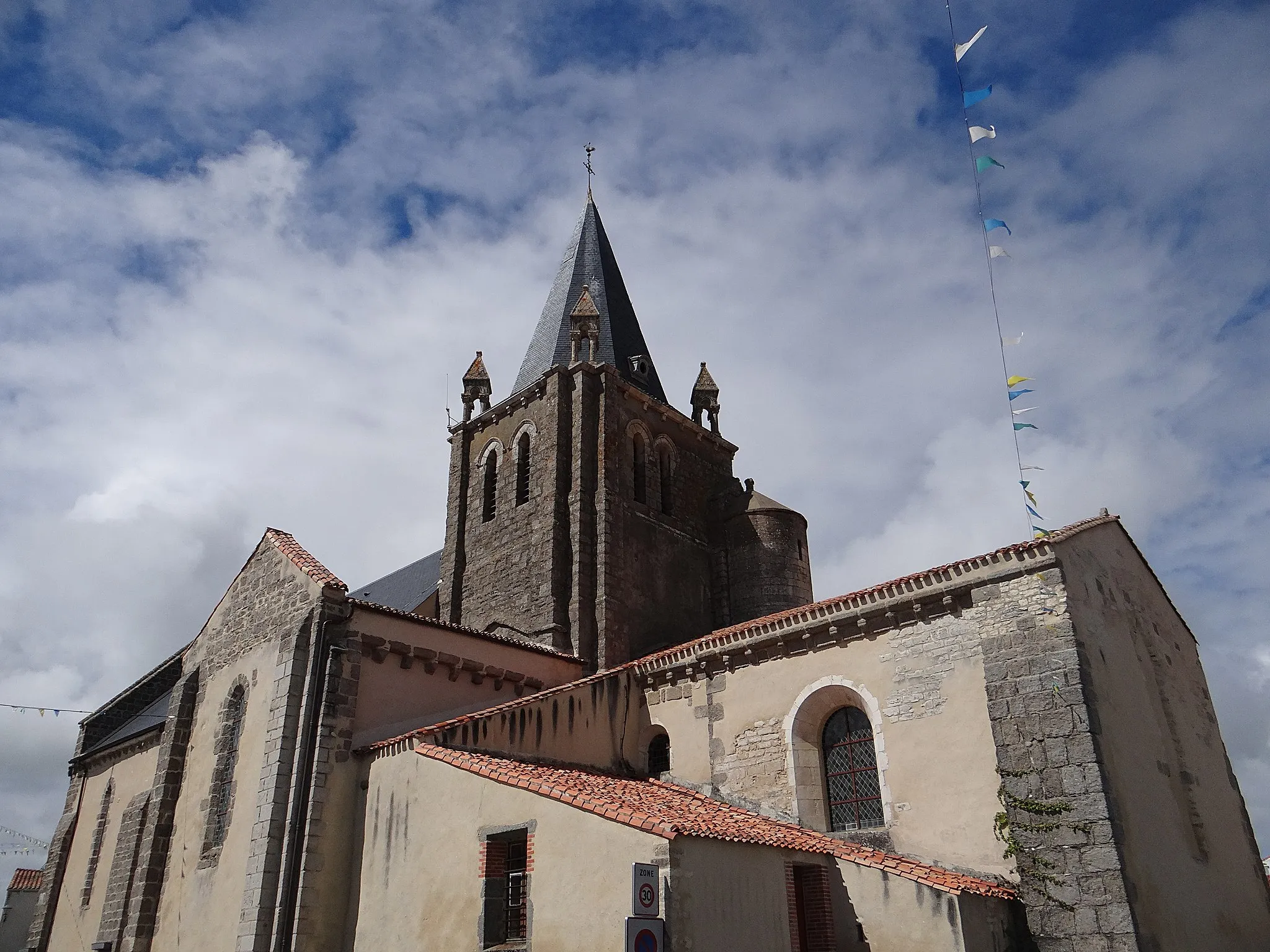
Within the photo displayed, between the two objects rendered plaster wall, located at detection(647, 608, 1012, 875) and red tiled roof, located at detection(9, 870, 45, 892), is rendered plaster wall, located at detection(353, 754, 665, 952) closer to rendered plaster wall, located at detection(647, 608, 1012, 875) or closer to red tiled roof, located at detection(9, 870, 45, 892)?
rendered plaster wall, located at detection(647, 608, 1012, 875)

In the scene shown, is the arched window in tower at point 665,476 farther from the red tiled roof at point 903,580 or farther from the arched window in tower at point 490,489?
the red tiled roof at point 903,580

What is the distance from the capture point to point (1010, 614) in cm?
1275

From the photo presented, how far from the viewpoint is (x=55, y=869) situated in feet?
75.2

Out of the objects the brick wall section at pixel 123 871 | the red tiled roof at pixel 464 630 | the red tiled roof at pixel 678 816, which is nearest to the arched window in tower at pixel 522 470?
the red tiled roof at pixel 464 630

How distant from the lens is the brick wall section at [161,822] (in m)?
15.8

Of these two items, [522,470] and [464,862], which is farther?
[522,470]

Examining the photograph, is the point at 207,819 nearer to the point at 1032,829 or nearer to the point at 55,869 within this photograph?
the point at 55,869

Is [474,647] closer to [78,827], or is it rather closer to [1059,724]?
[1059,724]

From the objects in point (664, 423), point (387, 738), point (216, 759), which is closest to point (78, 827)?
point (216, 759)

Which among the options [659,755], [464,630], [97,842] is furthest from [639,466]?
Answer: [97,842]

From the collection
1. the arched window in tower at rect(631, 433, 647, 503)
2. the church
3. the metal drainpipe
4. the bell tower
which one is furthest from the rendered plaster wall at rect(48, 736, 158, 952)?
the arched window in tower at rect(631, 433, 647, 503)

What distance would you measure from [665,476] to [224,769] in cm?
1270

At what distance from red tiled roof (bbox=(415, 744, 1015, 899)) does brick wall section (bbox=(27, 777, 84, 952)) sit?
50.0ft

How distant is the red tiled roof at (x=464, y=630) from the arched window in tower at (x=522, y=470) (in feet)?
13.8
